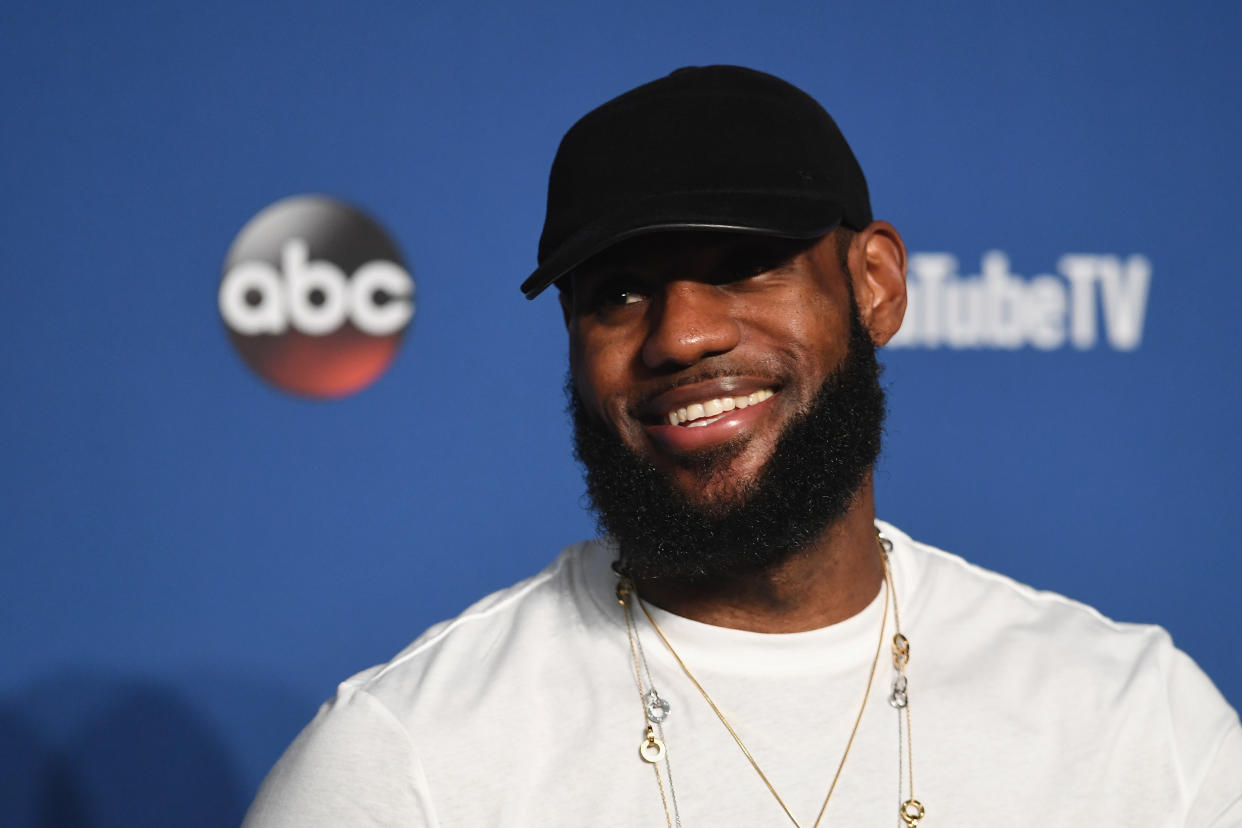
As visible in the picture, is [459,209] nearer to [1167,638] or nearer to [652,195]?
[652,195]

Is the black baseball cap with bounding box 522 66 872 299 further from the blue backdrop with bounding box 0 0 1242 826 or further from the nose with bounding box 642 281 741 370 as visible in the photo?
the blue backdrop with bounding box 0 0 1242 826

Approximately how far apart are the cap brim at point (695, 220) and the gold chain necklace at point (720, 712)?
32 cm

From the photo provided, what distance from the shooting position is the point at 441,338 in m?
1.73

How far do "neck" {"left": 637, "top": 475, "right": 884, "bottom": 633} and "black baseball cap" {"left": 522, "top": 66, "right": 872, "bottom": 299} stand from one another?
29 centimetres

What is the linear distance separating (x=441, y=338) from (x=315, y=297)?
183mm

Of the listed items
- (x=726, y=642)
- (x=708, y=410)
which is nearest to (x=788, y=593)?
(x=726, y=642)

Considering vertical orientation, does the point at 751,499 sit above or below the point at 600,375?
below

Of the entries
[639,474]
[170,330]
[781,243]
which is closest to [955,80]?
[781,243]

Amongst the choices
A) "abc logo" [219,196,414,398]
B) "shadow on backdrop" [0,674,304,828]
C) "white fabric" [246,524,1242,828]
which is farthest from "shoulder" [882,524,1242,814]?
"shadow on backdrop" [0,674,304,828]

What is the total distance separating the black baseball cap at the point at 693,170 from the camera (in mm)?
973

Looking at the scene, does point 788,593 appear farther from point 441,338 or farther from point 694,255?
point 441,338

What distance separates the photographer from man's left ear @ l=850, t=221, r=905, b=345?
3.77 ft

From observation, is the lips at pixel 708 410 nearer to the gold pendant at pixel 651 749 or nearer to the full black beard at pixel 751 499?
the full black beard at pixel 751 499

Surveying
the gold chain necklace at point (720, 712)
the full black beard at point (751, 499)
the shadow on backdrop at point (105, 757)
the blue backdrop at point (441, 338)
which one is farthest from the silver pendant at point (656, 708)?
the shadow on backdrop at point (105, 757)
